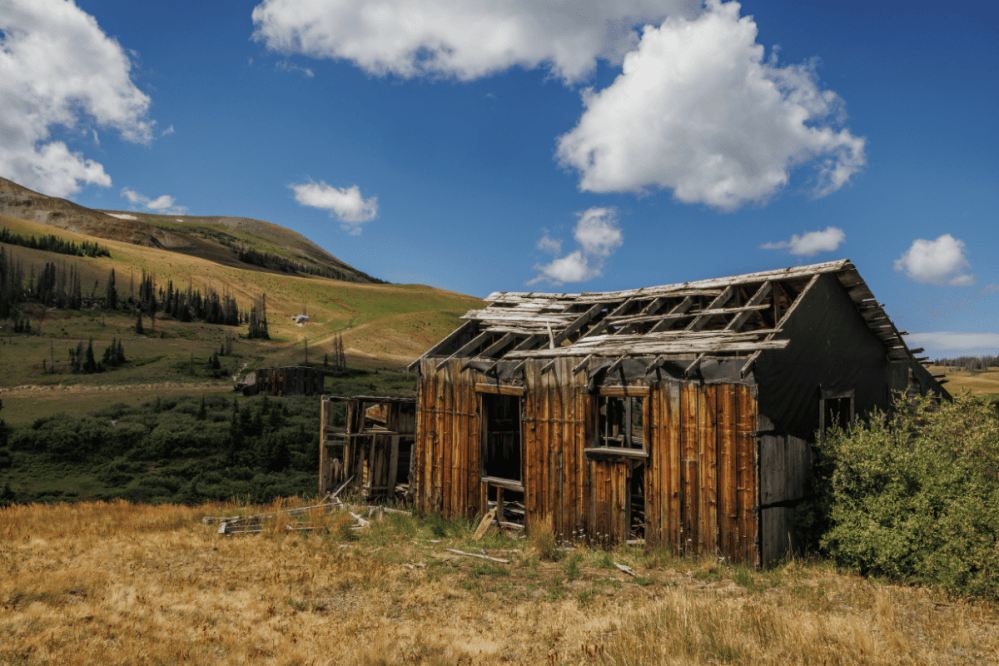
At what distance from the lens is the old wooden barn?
10586 mm

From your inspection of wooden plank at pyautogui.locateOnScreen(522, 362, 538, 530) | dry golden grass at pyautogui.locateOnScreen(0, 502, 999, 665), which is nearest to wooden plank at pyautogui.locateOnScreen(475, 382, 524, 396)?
wooden plank at pyautogui.locateOnScreen(522, 362, 538, 530)

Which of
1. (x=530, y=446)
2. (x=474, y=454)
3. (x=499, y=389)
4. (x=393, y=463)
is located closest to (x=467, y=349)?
(x=499, y=389)

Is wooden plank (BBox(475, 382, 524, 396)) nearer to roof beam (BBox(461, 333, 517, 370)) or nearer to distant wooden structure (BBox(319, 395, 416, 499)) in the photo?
roof beam (BBox(461, 333, 517, 370))

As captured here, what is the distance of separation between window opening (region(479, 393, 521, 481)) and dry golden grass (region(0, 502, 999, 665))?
10.4 ft

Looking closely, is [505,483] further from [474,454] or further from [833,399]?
[833,399]

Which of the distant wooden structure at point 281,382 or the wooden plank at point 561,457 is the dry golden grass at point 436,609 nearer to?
the wooden plank at point 561,457

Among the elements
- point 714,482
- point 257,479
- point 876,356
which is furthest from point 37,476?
point 876,356

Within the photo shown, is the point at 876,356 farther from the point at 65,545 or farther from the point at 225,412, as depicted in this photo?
the point at 225,412

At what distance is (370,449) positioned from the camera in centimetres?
1831

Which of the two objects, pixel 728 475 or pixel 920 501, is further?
pixel 728 475

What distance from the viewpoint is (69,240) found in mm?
110500

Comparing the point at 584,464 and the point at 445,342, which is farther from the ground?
the point at 445,342

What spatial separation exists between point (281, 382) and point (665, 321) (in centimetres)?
3303

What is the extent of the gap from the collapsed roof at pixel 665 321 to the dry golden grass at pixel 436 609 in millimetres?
3848
